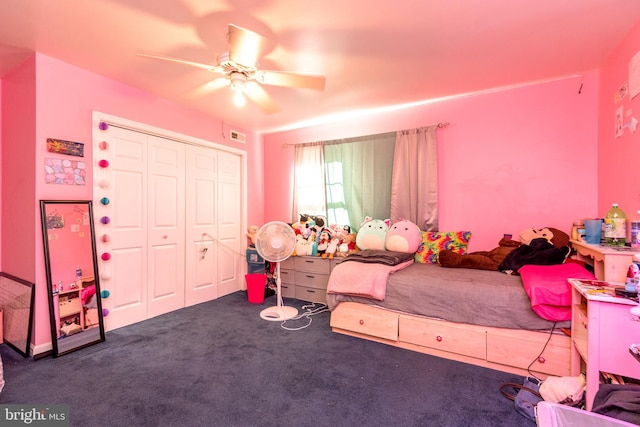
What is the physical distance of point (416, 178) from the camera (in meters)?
3.39

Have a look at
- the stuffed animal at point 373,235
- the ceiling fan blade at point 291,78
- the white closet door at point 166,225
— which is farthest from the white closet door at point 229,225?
the ceiling fan blade at point 291,78

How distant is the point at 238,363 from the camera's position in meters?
2.20

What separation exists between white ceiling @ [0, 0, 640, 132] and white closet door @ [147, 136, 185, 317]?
2.41 feet

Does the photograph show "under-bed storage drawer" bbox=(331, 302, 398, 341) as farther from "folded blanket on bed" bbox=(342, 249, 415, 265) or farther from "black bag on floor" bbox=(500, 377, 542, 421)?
"black bag on floor" bbox=(500, 377, 542, 421)

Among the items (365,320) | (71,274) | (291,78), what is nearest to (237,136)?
(291,78)

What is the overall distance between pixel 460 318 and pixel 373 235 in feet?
4.37

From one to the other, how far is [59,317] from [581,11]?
425 centimetres

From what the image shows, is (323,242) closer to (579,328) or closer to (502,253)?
(502,253)

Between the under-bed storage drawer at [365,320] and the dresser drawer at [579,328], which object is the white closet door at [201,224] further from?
the dresser drawer at [579,328]

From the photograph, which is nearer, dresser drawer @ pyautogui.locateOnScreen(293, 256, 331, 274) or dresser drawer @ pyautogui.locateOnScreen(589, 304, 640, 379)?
dresser drawer @ pyautogui.locateOnScreen(589, 304, 640, 379)

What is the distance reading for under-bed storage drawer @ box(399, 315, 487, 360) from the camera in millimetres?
2168

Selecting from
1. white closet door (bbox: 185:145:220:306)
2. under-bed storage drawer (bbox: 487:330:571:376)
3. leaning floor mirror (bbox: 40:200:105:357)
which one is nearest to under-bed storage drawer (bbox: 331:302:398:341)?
under-bed storage drawer (bbox: 487:330:571:376)

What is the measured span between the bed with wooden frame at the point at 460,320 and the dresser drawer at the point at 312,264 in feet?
2.34

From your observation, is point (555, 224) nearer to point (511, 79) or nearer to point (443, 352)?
point (511, 79)
